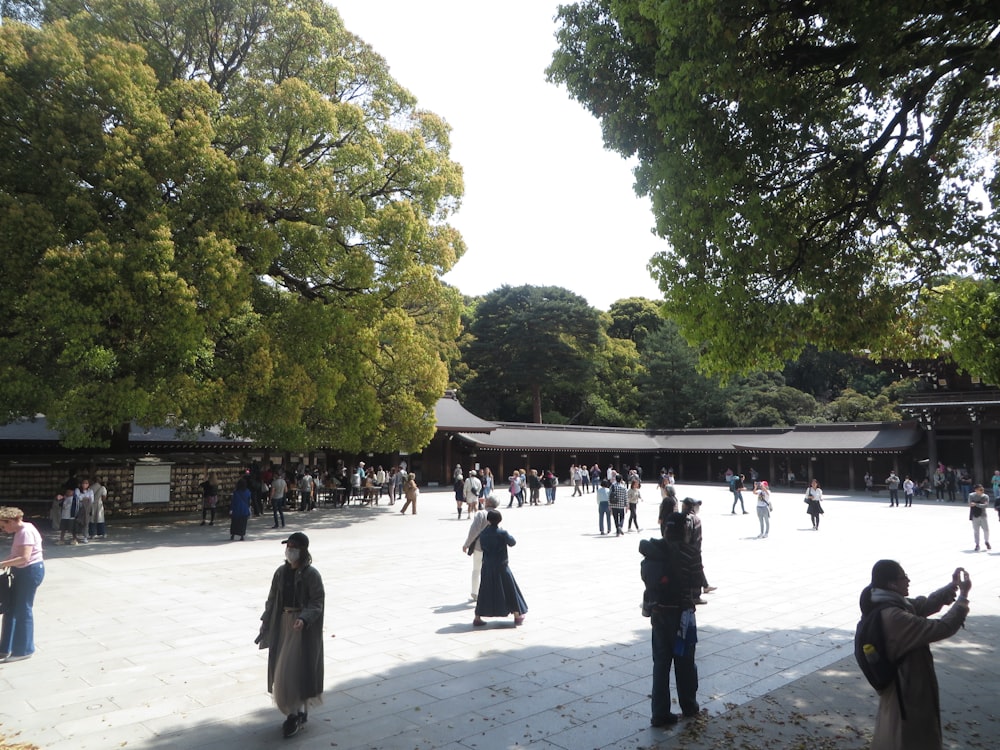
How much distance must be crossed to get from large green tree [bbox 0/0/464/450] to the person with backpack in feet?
47.8

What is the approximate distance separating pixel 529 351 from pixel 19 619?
42166 millimetres

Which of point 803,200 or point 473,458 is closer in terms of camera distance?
point 803,200

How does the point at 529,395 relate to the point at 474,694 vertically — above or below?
above

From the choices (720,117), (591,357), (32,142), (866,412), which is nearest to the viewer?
(720,117)

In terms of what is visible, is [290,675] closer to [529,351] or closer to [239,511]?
[239,511]

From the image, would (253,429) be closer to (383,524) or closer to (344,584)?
(383,524)

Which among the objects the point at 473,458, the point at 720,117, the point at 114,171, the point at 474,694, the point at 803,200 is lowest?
the point at 474,694

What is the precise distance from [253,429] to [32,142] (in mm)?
8852

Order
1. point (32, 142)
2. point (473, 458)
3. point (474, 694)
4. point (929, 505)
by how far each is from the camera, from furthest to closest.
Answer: point (473, 458) → point (929, 505) → point (32, 142) → point (474, 694)

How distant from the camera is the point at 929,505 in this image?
26.6 meters

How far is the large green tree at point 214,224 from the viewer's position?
1472cm

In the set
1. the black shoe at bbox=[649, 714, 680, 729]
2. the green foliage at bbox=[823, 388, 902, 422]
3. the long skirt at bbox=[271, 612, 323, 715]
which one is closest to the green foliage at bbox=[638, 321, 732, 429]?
the green foliage at bbox=[823, 388, 902, 422]

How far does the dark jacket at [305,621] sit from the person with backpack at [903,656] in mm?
3724

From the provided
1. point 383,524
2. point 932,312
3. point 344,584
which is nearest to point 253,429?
point 383,524
